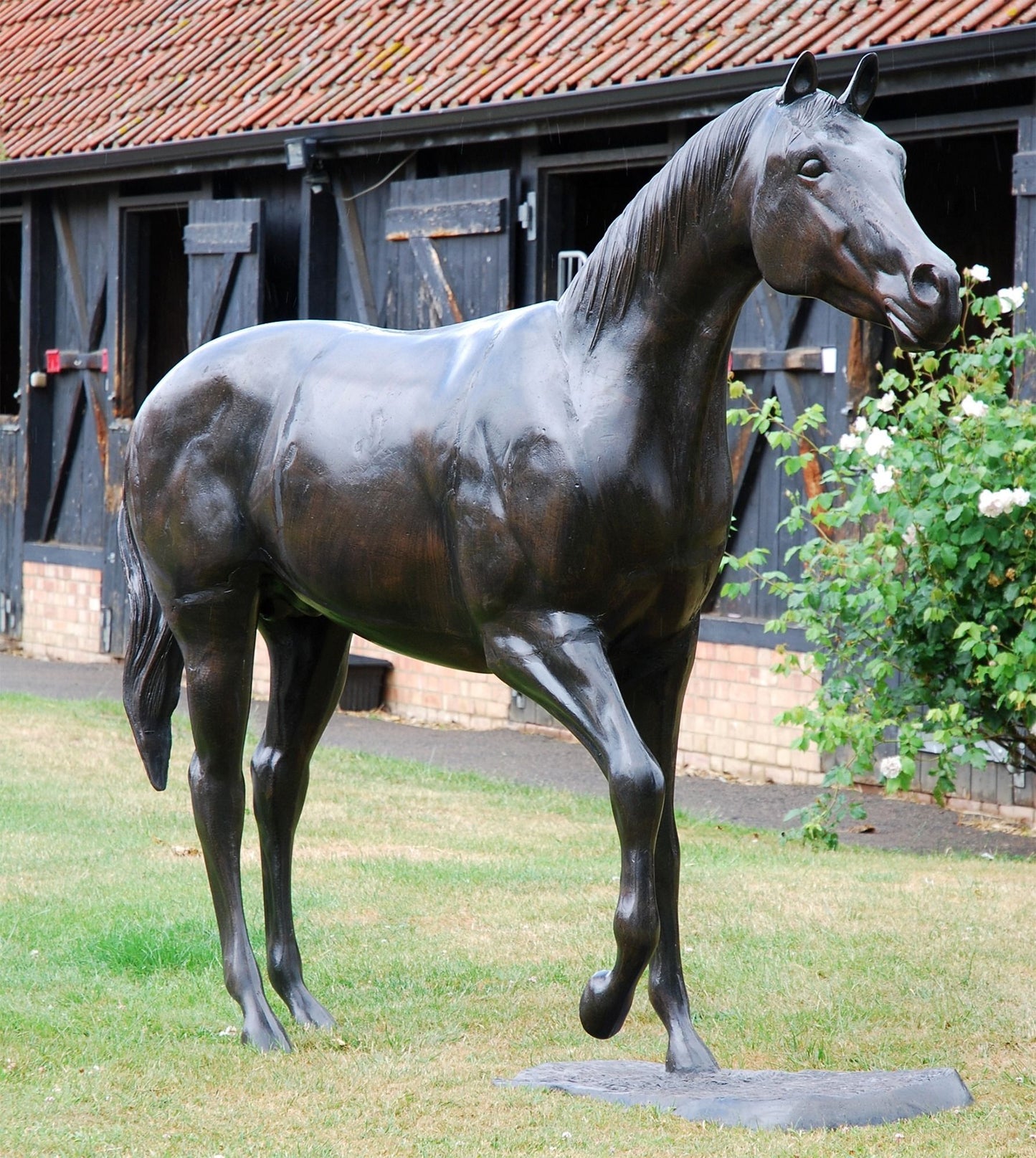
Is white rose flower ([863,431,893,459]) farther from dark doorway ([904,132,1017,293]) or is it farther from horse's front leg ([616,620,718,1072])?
dark doorway ([904,132,1017,293])

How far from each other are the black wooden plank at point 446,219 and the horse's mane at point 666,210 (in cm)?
697

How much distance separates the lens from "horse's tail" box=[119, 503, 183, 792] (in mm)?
4828

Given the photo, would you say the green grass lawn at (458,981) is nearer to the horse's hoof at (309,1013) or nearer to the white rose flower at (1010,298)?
the horse's hoof at (309,1013)

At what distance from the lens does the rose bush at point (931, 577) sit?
23.7ft

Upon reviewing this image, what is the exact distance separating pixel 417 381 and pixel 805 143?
113cm

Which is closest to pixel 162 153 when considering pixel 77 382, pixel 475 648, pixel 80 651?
pixel 77 382

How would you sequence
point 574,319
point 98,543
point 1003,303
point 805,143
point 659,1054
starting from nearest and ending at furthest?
point 805,143 < point 574,319 < point 659,1054 < point 1003,303 < point 98,543

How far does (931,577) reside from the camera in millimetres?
7523

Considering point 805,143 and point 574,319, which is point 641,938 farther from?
point 805,143

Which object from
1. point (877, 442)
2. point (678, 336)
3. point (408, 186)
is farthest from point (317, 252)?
point (678, 336)

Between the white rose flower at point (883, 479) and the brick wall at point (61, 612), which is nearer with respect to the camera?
the white rose flower at point (883, 479)

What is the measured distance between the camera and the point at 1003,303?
7281mm

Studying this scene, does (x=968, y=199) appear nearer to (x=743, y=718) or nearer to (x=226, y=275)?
(x=743, y=718)

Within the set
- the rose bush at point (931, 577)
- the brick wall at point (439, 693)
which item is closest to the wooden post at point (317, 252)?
the brick wall at point (439, 693)
